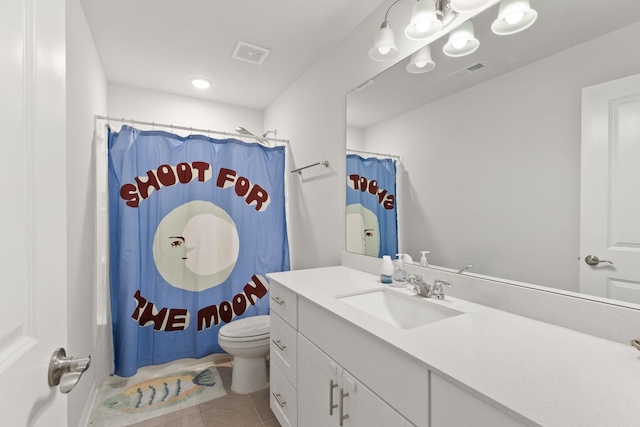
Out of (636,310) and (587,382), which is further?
(636,310)

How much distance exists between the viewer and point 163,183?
2.23m

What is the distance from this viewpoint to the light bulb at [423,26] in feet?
4.18

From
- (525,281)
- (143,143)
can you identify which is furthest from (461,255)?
(143,143)

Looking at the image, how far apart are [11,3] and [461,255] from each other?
1501mm

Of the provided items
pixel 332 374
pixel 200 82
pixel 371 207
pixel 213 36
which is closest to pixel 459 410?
pixel 332 374

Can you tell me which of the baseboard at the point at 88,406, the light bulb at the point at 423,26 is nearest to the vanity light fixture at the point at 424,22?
the light bulb at the point at 423,26

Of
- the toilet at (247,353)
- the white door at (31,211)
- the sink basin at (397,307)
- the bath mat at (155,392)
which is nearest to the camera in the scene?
the white door at (31,211)

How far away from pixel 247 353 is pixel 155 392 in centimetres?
71

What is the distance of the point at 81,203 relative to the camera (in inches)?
65.9

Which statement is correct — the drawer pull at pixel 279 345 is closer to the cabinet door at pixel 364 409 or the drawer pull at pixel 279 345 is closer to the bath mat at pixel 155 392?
the cabinet door at pixel 364 409

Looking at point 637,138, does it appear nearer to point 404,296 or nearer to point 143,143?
point 404,296

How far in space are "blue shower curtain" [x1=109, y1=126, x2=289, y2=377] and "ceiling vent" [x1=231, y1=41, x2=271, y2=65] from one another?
0.65 metres

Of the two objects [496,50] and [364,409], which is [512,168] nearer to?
[496,50]

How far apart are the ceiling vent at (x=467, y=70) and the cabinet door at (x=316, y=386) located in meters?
1.34
